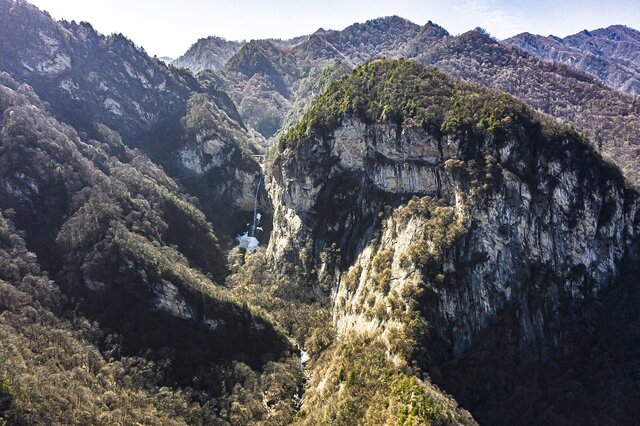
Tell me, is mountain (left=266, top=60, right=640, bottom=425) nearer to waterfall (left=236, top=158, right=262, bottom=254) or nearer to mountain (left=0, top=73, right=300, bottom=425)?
mountain (left=0, top=73, right=300, bottom=425)

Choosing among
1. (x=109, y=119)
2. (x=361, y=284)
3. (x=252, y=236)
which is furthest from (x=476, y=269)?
(x=109, y=119)

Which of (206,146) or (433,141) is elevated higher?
(206,146)

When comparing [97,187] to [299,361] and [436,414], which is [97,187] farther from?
[436,414]

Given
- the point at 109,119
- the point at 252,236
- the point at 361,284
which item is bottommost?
the point at 361,284

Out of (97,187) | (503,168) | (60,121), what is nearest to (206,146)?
(60,121)

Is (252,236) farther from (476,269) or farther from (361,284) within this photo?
(476,269)
